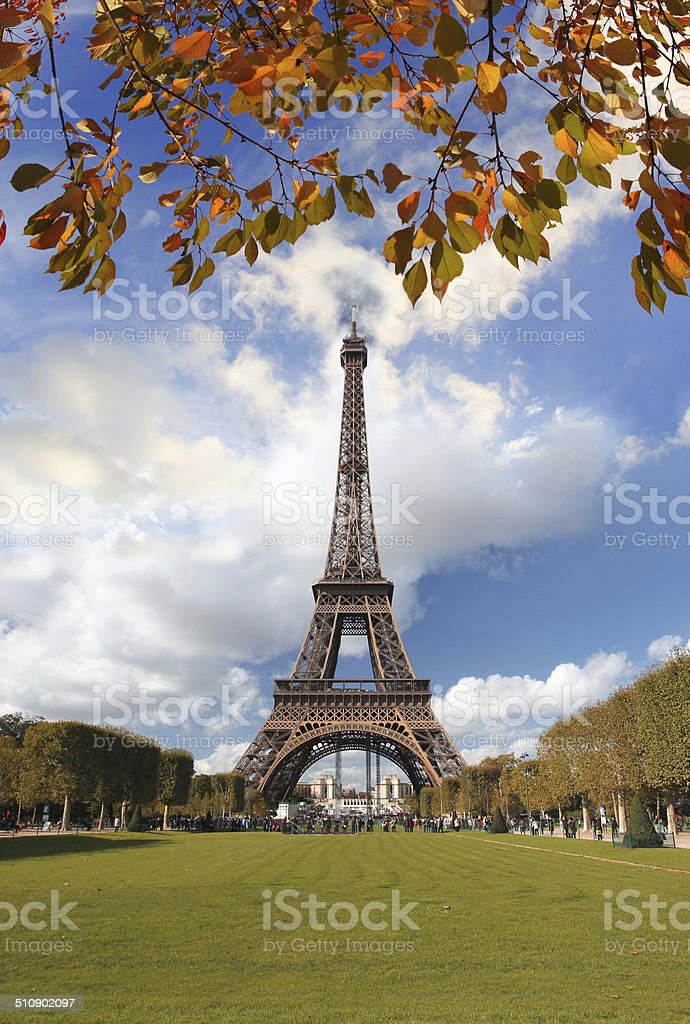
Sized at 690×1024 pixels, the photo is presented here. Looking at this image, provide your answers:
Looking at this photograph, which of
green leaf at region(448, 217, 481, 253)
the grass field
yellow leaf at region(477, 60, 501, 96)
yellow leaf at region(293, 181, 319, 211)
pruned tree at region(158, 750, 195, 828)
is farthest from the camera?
pruned tree at region(158, 750, 195, 828)

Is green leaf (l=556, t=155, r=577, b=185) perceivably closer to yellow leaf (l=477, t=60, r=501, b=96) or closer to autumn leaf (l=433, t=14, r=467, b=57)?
yellow leaf (l=477, t=60, r=501, b=96)

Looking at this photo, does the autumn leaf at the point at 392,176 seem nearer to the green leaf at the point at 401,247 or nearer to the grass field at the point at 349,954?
the green leaf at the point at 401,247

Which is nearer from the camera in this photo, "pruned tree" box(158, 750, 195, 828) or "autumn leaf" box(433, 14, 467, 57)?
"autumn leaf" box(433, 14, 467, 57)

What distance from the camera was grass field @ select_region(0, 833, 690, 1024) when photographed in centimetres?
918

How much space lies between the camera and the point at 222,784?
8075 centimetres

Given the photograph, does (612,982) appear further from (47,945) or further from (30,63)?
(30,63)

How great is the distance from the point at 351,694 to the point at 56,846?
38.5 metres

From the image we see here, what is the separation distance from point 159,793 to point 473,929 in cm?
5898

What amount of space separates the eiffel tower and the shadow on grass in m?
27.2

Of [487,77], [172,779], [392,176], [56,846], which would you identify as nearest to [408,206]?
[392,176]

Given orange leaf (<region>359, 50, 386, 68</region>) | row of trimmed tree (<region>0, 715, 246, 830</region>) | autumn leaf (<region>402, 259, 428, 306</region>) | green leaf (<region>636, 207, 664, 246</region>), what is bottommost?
row of trimmed tree (<region>0, 715, 246, 830</region>)

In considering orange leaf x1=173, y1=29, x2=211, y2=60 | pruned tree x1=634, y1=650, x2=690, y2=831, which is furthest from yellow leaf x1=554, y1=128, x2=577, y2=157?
pruned tree x1=634, y1=650, x2=690, y2=831

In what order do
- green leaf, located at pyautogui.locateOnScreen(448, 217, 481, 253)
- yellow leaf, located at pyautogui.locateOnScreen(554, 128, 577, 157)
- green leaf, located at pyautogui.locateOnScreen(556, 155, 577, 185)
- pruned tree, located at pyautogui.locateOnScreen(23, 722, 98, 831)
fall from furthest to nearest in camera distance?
pruned tree, located at pyautogui.locateOnScreen(23, 722, 98, 831) < green leaf, located at pyautogui.locateOnScreen(556, 155, 577, 185) < yellow leaf, located at pyautogui.locateOnScreen(554, 128, 577, 157) < green leaf, located at pyautogui.locateOnScreen(448, 217, 481, 253)

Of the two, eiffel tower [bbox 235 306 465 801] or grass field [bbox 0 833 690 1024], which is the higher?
eiffel tower [bbox 235 306 465 801]
